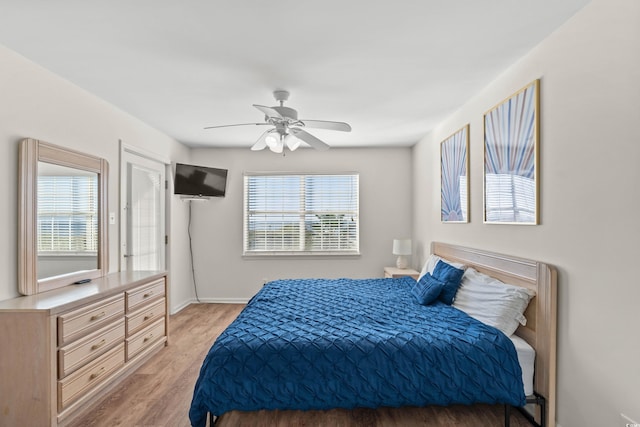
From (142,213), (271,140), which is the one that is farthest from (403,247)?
(142,213)

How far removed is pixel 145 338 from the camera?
316cm

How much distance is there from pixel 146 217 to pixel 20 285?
1.93 meters

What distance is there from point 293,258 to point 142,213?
2.29 meters

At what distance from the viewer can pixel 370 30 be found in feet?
6.74

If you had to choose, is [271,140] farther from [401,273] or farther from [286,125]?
[401,273]

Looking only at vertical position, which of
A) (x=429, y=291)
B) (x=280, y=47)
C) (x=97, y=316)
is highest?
(x=280, y=47)

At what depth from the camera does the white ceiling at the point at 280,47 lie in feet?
6.07

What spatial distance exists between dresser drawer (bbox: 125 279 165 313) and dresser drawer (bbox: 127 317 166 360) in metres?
0.27

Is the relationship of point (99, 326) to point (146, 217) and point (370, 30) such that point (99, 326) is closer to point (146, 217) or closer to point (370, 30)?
point (146, 217)

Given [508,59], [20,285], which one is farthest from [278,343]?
[508,59]

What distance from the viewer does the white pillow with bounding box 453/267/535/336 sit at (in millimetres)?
2252

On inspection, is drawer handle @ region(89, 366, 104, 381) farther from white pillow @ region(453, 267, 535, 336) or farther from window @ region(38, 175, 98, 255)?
white pillow @ region(453, 267, 535, 336)

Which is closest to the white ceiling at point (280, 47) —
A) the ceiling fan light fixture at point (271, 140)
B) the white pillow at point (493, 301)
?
the ceiling fan light fixture at point (271, 140)

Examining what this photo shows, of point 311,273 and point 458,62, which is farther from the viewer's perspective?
point 311,273
